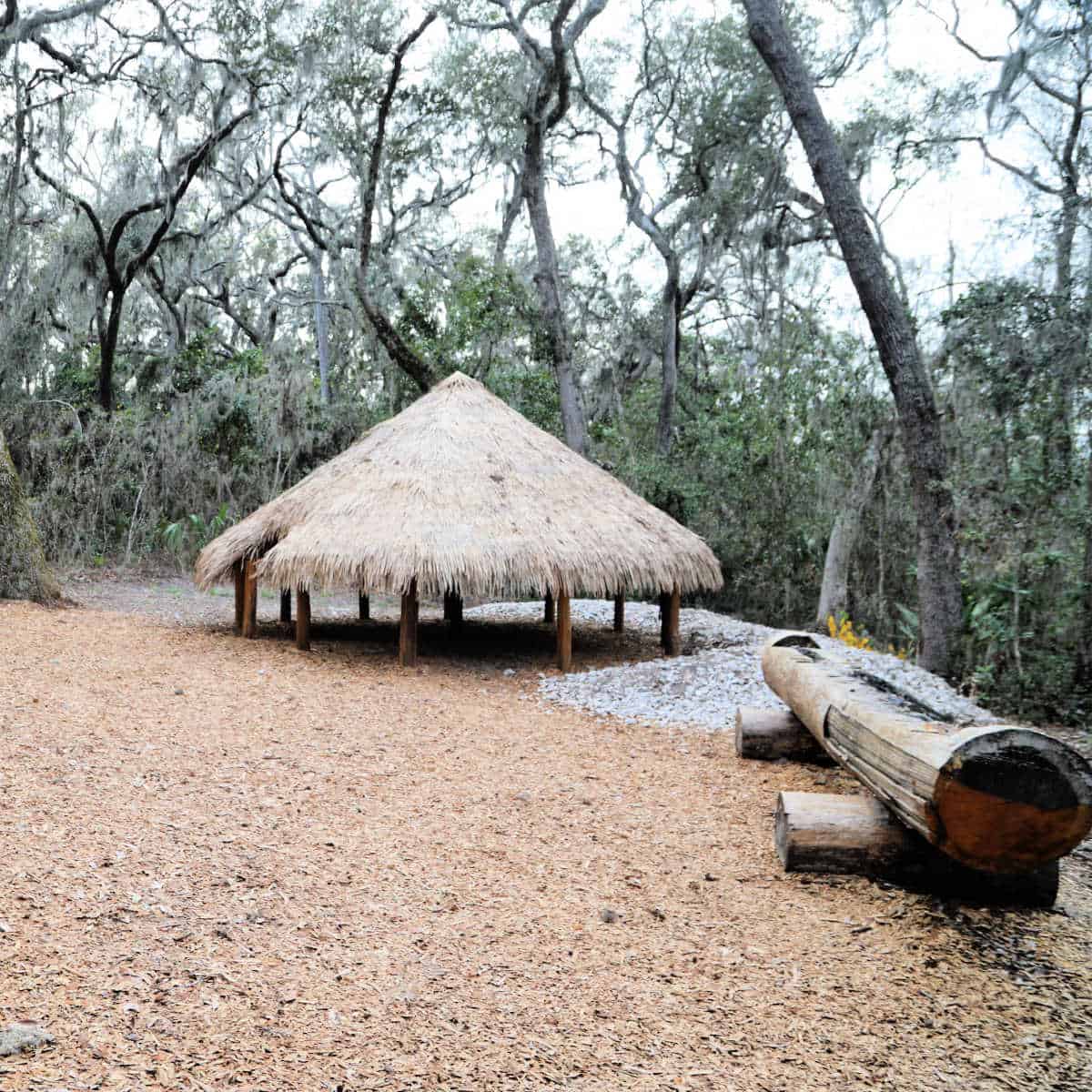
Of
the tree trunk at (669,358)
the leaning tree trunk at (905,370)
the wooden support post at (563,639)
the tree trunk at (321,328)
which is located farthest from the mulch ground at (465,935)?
the tree trunk at (321,328)

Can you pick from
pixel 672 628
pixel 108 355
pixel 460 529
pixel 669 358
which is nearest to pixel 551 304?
pixel 669 358

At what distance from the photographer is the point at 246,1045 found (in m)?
1.97

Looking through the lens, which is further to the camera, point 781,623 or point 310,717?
point 781,623

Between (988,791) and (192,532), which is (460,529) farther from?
(192,532)

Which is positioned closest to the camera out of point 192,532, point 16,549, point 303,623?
point 303,623

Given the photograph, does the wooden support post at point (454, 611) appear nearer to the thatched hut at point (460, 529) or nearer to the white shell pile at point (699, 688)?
the thatched hut at point (460, 529)

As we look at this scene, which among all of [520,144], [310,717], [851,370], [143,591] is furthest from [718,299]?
[310,717]

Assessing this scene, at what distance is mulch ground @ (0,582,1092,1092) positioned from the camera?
2.01m

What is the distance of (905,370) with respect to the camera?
732cm

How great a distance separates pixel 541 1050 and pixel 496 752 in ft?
8.76

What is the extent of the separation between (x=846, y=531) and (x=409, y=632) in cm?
629

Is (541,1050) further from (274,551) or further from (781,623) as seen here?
(781,623)

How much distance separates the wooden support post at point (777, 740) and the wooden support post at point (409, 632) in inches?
120

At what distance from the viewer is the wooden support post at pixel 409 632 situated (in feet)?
22.8
